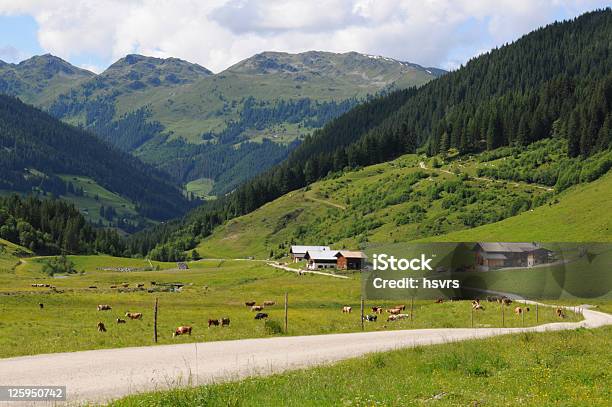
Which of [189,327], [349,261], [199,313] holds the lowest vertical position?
[199,313]

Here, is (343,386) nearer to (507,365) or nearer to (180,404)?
(180,404)

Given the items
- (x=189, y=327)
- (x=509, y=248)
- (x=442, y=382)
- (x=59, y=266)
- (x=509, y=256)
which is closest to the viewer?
(x=442, y=382)

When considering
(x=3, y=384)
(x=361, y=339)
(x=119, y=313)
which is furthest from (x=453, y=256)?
(x=119, y=313)

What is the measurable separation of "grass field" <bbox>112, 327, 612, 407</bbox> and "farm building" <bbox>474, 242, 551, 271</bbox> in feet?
63.9

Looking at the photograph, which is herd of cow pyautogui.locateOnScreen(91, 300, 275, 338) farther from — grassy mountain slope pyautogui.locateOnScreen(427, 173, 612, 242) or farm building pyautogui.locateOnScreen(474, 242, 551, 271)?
grassy mountain slope pyautogui.locateOnScreen(427, 173, 612, 242)

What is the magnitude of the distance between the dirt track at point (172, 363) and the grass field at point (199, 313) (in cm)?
435

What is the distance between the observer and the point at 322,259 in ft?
558

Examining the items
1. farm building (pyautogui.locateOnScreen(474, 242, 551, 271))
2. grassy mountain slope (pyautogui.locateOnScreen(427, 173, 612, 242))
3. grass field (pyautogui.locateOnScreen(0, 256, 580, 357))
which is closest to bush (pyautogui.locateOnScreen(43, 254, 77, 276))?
grass field (pyautogui.locateOnScreen(0, 256, 580, 357))

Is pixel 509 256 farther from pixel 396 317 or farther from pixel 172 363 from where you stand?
pixel 172 363

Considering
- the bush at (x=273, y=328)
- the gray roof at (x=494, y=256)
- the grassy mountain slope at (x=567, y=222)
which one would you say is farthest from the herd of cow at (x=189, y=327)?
the grassy mountain slope at (x=567, y=222)

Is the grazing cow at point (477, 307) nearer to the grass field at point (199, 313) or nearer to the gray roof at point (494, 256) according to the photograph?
the grass field at point (199, 313)

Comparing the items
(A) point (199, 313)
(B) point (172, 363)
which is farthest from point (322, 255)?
(B) point (172, 363)

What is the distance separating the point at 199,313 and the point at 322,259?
3825 inches

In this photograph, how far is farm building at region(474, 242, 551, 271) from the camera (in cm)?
5347
